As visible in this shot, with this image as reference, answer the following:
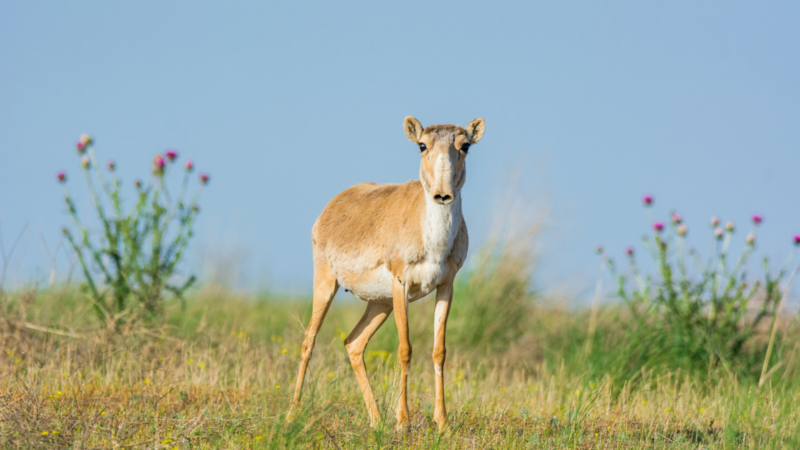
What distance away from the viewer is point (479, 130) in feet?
18.7

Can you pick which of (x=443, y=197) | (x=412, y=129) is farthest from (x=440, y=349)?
(x=412, y=129)

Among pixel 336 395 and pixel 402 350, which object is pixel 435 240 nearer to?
pixel 402 350

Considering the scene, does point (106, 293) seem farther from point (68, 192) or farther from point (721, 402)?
point (721, 402)

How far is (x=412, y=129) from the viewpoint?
5.68 metres

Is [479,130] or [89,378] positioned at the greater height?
[479,130]

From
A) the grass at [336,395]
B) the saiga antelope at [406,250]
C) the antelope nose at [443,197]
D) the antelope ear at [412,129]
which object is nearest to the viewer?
the antelope nose at [443,197]

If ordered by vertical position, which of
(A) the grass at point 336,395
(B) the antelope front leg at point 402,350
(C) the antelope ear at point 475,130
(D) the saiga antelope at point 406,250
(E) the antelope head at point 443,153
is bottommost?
(A) the grass at point 336,395

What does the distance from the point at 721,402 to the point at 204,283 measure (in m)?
9.73

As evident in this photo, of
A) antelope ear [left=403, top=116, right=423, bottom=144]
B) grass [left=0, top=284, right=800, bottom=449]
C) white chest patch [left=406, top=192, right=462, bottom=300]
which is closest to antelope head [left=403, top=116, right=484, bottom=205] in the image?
antelope ear [left=403, top=116, right=423, bottom=144]

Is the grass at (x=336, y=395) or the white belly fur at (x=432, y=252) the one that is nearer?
the grass at (x=336, y=395)

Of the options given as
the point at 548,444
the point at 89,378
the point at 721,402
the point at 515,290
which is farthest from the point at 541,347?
the point at 89,378

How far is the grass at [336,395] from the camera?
510cm

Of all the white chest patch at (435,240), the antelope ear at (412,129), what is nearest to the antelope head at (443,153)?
the antelope ear at (412,129)

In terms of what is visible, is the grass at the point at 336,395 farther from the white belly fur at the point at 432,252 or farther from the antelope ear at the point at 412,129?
the antelope ear at the point at 412,129
